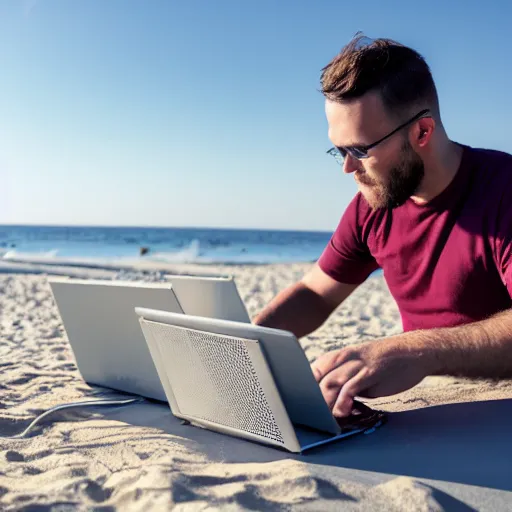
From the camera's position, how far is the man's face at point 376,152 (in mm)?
2395

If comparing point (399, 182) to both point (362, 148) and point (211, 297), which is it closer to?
point (362, 148)

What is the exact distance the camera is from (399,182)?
2.48 meters

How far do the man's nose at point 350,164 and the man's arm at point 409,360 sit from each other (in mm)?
796

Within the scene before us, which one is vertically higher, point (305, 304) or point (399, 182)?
point (399, 182)

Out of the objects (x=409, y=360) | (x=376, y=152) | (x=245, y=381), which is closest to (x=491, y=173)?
(x=376, y=152)

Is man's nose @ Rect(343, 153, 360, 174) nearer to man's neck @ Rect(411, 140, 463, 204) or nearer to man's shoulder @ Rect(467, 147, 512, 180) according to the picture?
man's neck @ Rect(411, 140, 463, 204)

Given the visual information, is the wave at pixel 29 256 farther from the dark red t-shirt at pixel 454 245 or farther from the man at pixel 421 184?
the man at pixel 421 184

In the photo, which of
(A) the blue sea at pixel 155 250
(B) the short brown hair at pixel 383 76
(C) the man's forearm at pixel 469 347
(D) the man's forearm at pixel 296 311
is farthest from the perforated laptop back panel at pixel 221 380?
(A) the blue sea at pixel 155 250

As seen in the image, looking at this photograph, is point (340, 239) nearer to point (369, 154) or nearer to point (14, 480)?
point (369, 154)

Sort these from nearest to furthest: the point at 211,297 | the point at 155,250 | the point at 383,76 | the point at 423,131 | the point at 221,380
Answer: the point at 221,380
the point at 383,76
the point at 423,131
the point at 211,297
the point at 155,250

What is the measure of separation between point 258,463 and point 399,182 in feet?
3.98

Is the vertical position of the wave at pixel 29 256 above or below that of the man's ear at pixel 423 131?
below

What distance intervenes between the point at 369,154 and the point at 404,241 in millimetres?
410

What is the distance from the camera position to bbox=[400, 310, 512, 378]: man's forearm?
187 centimetres
